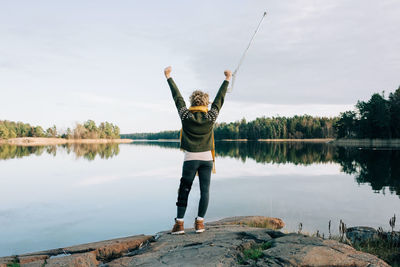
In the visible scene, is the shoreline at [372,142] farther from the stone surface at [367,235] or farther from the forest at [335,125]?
the stone surface at [367,235]

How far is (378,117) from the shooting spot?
220 ft

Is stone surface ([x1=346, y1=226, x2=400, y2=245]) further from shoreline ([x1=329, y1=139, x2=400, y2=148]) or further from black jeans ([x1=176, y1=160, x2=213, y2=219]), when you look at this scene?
shoreline ([x1=329, y1=139, x2=400, y2=148])

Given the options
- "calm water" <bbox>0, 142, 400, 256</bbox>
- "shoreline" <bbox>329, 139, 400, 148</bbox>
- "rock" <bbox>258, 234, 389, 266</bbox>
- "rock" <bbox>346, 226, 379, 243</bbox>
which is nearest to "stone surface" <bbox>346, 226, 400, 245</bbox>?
"rock" <bbox>346, 226, 379, 243</bbox>

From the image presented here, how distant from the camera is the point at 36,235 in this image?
8.77m

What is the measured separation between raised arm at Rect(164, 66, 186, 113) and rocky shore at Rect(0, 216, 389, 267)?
7.37 feet

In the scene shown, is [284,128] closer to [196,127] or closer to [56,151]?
[56,151]

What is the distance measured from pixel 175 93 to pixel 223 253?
275cm

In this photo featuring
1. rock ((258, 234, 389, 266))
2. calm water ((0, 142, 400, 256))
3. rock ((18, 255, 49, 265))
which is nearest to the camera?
rock ((258, 234, 389, 266))

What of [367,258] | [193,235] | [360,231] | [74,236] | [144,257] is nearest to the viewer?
[367,258]

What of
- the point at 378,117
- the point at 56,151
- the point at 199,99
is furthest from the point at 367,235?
the point at 378,117

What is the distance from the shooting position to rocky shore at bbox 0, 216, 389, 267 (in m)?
3.86

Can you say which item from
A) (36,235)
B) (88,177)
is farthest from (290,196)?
(88,177)

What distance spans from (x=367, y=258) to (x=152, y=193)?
1214 centimetres

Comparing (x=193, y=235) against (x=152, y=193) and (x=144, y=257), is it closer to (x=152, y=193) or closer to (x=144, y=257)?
(x=144, y=257)
